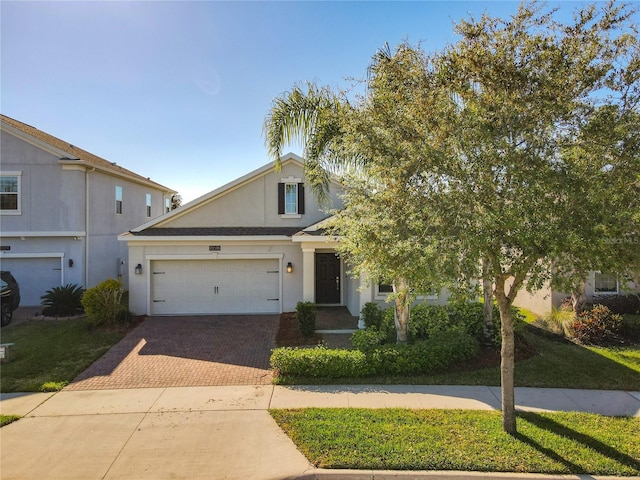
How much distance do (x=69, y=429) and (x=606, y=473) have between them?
7498 mm

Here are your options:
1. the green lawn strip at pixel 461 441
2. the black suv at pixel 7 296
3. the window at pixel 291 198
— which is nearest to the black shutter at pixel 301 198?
the window at pixel 291 198

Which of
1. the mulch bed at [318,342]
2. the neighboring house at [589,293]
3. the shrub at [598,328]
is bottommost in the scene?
the mulch bed at [318,342]

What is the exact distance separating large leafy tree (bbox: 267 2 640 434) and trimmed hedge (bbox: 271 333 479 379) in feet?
8.31

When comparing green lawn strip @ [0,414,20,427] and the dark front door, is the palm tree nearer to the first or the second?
the dark front door

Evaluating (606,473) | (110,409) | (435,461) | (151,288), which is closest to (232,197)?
(151,288)

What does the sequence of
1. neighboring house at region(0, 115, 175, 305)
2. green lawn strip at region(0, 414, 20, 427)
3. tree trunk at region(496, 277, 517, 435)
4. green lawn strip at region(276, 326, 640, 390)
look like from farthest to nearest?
neighboring house at region(0, 115, 175, 305) < green lawn strip at region(276, 326, 640, 390) < green lawn strip at region(0, 414, 20, 427) < tree trunk at region(496, 277, 517, 435)

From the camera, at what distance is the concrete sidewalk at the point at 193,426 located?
189 inches

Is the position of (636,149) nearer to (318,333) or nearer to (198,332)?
(318,333)

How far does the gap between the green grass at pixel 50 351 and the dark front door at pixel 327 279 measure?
7184mm

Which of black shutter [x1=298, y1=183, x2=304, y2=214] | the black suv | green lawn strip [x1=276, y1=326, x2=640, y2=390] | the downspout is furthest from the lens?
the downspout

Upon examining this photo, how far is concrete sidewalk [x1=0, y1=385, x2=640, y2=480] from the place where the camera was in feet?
15.8

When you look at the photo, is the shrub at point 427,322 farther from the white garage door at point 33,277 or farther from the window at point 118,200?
the window at point 118,200

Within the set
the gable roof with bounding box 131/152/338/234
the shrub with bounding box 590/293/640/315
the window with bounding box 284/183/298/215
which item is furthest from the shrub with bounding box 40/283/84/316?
the shrub with bounding box 590/293/640/315

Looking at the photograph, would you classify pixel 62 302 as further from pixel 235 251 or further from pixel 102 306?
pixel 235 251
